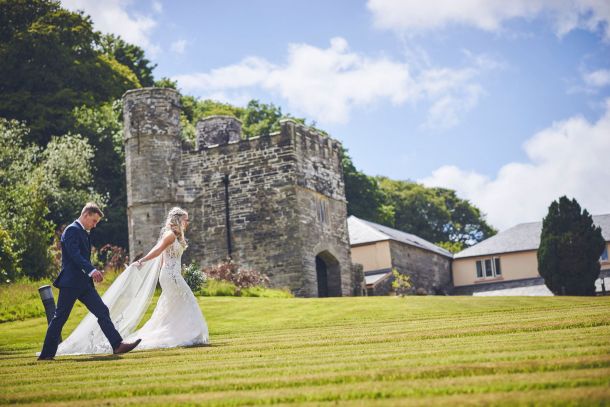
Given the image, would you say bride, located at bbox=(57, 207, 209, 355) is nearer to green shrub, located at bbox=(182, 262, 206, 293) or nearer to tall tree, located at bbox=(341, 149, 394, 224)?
green shrub, located at bbox=(182, 262, 206, 293)

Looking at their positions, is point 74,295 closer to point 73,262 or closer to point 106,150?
point 73,262

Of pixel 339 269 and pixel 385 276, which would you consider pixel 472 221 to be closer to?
pixel 385 276

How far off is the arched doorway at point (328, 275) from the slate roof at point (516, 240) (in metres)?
21.0

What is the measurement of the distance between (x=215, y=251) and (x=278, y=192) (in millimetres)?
3289

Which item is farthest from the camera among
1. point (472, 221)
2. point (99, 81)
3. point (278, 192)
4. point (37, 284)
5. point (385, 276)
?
point (472, 221)

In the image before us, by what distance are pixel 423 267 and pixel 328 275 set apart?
17.0m

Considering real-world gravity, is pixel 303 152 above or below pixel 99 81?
below

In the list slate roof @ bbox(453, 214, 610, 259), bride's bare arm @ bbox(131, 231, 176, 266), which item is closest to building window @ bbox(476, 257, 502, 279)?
slate roof @ bbox(453, 214, 610, 259)

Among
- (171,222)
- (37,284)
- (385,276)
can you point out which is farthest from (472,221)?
(171,222)

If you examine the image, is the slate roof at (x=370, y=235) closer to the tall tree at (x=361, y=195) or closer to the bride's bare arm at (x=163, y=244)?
the tall tree at (x=361, y=195)

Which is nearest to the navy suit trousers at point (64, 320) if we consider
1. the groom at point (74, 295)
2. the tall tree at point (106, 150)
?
the groom at point (74, 295)

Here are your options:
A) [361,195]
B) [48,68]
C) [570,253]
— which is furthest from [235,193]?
[361,195]

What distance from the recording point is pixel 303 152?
30484 millimetres

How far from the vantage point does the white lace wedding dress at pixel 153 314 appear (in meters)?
10.4
